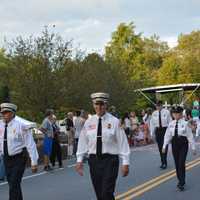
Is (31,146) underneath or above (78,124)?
underneath

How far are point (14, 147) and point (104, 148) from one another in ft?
5.55

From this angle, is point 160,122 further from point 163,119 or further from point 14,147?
point 14,147

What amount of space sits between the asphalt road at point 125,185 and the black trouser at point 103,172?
3.04 m

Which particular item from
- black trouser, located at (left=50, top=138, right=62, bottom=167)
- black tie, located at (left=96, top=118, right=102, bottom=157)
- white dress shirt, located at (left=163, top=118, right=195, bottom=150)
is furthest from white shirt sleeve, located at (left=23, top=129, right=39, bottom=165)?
black trouser, located at (left=50, top=138, right=62, bottom=167)

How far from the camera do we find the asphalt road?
10.7 meters

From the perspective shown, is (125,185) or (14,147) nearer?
(14,147)

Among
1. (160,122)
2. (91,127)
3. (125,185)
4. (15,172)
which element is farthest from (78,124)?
(91,127)

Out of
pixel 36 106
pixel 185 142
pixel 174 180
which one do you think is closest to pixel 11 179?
pixel 185 142

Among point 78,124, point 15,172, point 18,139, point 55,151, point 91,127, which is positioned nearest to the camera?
point 91,127

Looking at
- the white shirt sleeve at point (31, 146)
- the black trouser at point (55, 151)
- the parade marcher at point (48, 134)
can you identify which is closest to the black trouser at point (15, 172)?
the white shirt sleeve at point (31, 146)

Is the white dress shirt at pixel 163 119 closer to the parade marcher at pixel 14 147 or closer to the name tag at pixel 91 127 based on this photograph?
the parade marcher at pixel 14 147

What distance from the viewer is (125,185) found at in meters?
12.1

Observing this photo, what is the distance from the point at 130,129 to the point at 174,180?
552 inches

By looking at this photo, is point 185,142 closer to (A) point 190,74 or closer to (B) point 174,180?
(B) point 174,180
